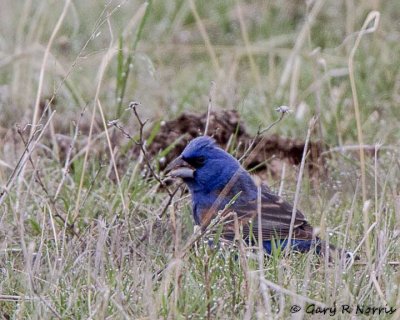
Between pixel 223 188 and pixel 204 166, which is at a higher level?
pixel 204 166

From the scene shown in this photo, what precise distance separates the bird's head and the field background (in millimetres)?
140

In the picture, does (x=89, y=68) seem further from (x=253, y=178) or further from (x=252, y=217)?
(x=252, y=217)

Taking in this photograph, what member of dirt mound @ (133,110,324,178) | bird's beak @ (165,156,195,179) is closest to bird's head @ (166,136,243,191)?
bird's beak @ (165,156,195,179)

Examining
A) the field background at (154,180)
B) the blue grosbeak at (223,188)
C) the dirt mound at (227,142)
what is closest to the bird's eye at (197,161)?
the blue grosbeak at (223,188)

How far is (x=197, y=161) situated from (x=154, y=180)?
318 mm

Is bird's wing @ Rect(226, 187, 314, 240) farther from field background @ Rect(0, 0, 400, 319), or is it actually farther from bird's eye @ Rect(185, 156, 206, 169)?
bird's eye @ Rect(185, 156, 206, 169)

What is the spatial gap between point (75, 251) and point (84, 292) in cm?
44

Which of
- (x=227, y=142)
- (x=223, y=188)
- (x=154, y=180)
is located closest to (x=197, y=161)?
(x=223, y=188)

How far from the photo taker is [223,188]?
4.93m

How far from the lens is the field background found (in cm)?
353

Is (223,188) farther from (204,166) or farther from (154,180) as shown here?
(154,180)

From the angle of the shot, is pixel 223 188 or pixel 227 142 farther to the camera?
pixel 227 142

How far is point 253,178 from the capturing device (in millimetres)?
5148

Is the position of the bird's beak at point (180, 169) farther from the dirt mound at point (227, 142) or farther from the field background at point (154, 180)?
the dirt mound at point (227, 142)
